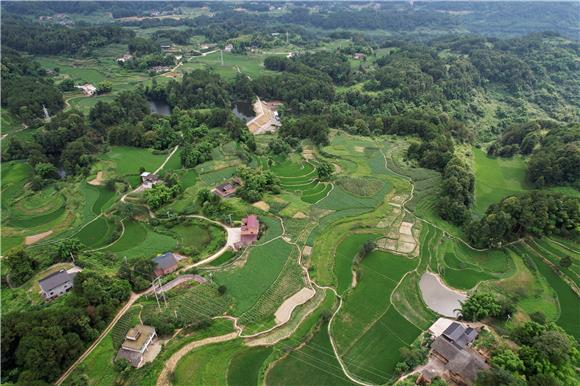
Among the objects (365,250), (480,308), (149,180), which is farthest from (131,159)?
(480,308)

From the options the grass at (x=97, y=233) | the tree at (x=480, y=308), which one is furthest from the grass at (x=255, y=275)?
the tree at (x=480, y=308)

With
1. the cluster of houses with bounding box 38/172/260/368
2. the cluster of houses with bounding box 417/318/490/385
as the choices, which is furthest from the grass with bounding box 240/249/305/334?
the cluster of houses with bounding box 417/318/490/385

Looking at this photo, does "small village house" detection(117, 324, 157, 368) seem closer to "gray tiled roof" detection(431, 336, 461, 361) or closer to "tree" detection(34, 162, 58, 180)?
"gray tiled roof" detection(431, 336, 461, 361)

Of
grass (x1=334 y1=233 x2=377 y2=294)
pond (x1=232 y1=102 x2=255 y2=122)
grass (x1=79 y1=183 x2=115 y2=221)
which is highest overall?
grass (x1=334 y1=233 x2=377 y2=294)

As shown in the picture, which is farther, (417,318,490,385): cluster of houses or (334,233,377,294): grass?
(334,233,377,294): grass

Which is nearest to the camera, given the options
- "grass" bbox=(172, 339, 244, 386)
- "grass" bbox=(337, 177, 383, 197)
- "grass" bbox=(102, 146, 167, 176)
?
"grass" bbox=(172, 339, 244, 386)

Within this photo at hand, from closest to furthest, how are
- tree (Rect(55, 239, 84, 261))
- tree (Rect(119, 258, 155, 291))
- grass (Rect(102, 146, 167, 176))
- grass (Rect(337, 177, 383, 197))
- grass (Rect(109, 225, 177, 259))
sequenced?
tree (Rect(119, 258, 155, 291)) → tree (Rect(55, 239, 84, 261)) → grass (Rect(109, 225, 177, 259)) → grass (Rect(337, 177, 383, 197)) → grass (Rect(102, 146, 167, 176))

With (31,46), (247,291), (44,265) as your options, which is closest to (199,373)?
(247,291)

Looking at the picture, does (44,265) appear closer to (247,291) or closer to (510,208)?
(247,291)

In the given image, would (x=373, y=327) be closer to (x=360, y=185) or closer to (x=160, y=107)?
(x=360, y=185)
